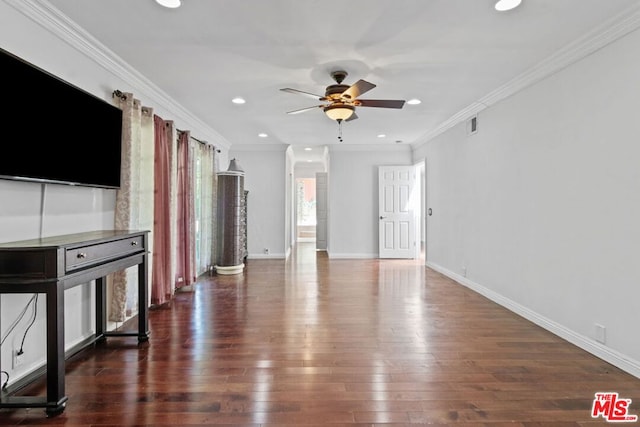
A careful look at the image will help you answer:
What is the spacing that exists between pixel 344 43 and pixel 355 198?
510cm

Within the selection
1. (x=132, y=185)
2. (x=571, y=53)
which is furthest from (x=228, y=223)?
(x=571, y=53)

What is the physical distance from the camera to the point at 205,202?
6047mm

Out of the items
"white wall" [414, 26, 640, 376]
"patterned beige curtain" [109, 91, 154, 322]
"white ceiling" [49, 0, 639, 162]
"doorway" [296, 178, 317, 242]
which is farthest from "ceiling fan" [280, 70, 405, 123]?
"doorway" [296, 178, 317, 242]

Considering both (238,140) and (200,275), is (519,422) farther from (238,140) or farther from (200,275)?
(238,140)

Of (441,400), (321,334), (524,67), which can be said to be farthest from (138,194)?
(524,67)

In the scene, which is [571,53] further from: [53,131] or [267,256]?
[267,256]

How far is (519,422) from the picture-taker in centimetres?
189

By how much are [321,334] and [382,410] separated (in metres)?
1.24

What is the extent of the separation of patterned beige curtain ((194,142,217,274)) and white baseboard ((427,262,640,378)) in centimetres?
434

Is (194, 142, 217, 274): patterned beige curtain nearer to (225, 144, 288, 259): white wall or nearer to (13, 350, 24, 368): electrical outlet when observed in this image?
(225, 144, 288, 259): white wall

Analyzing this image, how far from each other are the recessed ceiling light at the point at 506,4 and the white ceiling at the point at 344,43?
53 mm

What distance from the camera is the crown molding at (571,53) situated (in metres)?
2.47

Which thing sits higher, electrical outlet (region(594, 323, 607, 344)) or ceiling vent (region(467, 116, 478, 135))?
ceiling vent (region(467, 116, 478, 135))

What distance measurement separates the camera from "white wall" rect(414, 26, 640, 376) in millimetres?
2523
